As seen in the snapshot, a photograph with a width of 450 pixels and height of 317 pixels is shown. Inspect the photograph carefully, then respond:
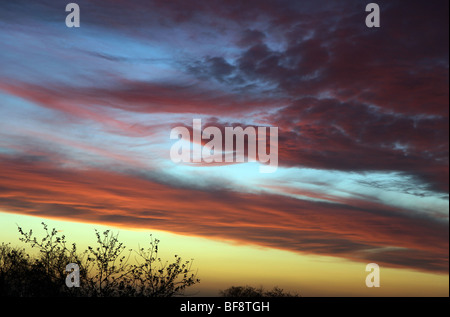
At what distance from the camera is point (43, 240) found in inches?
666

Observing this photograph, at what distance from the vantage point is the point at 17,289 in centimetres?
1769
